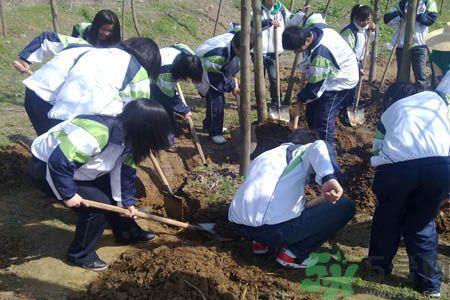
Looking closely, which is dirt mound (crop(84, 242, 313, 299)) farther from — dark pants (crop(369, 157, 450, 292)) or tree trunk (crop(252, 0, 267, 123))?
tree trunk (crop(252, 0, 267, 123))

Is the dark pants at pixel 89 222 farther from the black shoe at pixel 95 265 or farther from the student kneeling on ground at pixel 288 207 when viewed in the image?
the student kneeling on ground at pixel 288 207

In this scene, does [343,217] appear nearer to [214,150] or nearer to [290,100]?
[214,150]

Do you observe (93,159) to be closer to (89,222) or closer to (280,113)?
(89,222)

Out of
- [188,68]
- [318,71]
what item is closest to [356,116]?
[318,71]

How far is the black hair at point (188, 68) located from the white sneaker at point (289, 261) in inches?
92.4

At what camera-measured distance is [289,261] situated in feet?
12.9

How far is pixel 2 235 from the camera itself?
4258 mm

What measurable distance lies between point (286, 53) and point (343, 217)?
762 centimetres

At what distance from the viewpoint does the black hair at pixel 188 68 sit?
5.49 meters

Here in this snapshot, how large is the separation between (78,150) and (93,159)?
0.28 meters

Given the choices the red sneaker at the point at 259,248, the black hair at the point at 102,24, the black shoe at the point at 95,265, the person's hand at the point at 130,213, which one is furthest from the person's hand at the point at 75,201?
the black hair at the point at 102,24

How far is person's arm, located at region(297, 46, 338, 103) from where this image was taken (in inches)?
217

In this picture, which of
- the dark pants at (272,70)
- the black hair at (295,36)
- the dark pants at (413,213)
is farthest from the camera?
the dark pants at (272,70)

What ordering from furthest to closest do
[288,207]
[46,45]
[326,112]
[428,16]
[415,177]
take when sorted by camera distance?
[428,16]
[326,112]
[46,45]
[288,207]
[415,177]
